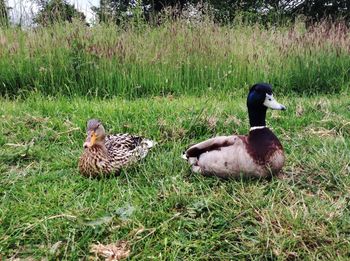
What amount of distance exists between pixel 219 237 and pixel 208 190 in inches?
20.6

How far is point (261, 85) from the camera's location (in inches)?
119

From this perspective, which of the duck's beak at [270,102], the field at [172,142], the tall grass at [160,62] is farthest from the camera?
the tall grass at [160,62]

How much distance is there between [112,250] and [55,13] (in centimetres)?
520

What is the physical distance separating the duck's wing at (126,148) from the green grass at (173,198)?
0.10 meters

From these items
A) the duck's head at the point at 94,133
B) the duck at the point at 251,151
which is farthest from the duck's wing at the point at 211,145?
the duck's head at the point at 94,133

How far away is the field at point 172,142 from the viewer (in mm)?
2455

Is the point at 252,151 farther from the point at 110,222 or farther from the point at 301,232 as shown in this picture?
the point at 110,222

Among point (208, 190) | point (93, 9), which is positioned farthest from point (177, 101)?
point (93, 9)

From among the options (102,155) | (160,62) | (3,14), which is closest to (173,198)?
(102,155)

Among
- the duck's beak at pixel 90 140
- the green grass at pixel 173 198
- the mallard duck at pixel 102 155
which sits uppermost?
the duck's beak at pixel 90 140

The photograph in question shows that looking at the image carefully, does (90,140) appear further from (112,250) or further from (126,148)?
(112,250)

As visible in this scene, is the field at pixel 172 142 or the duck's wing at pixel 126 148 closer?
the field at pixel 172 142

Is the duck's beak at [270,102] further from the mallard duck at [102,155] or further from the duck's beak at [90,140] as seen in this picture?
the duck's beak at [90,140]

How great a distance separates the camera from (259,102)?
10.0 ft
